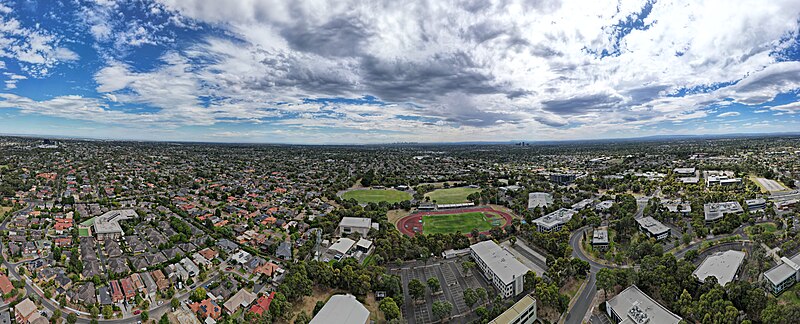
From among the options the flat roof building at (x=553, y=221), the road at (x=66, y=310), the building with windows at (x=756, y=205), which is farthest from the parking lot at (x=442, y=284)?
the building with windows at (x=756, y=205)

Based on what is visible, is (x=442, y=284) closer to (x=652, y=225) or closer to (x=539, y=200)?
(x=652, y=225)

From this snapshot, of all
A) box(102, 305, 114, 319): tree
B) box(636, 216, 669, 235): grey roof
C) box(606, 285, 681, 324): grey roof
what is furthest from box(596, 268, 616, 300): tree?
box(102, 305, 114, 319): tree

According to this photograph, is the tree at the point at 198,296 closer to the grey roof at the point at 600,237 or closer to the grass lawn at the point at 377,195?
the grass lawn at the point at 377,195

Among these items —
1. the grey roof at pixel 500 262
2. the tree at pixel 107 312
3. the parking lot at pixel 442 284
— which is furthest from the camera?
the grey roof at pixel 500 262

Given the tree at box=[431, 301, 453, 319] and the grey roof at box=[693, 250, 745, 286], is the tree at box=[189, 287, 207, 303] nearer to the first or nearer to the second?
the tree at box=[431, 301, 453, 319]

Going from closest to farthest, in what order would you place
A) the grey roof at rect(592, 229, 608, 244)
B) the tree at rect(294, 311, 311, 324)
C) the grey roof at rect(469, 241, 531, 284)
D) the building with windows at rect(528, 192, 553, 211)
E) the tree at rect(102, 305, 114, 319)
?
the tree at rect(294, 311, 311, 324), the tree at rect(102, 305, 114, 319), the grey roof at rect(469, 241, 531, 284), the grey roof at rect(592, 229, 608, 244), the building with windows at rect(528, 192, 553, 211)

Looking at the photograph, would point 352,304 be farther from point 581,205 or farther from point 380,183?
point 380,183
